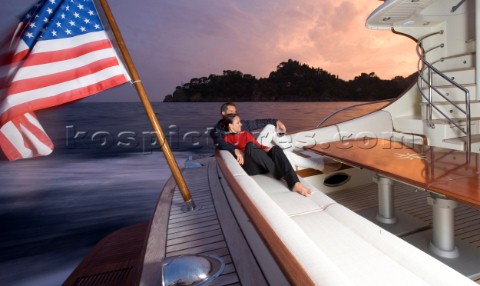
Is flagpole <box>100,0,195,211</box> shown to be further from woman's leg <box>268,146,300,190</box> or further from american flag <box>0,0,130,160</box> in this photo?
woman's leg <box>268,146,300,190</box>

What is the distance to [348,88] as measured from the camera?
612 inches

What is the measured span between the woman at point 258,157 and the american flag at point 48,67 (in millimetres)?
1239

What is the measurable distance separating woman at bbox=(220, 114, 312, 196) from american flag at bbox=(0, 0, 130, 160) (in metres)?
1.24

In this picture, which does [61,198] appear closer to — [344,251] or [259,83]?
[344,251]

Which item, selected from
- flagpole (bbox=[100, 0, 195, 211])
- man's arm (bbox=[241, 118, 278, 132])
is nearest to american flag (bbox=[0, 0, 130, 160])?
flagpole (bbox=[100, 0, 195, 211])

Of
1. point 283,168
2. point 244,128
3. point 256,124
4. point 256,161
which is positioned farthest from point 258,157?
point 256,124

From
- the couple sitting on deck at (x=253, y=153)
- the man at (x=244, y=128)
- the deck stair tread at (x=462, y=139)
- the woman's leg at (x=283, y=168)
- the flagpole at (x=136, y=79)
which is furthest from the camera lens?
the deck stair tread at (x=462, y=139)

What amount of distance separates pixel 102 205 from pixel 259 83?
57.9ft

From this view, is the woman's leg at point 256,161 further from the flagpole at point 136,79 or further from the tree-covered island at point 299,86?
the tree-covered island at point 299,86

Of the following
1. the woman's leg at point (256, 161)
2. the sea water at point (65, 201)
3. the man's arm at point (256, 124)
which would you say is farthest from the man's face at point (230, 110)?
the sea water at point (65, 201)

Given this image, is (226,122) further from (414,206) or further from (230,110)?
(414,206)

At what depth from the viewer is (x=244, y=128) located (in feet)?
11.5

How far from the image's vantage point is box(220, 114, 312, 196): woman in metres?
2.35

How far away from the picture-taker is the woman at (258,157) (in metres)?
2.35
